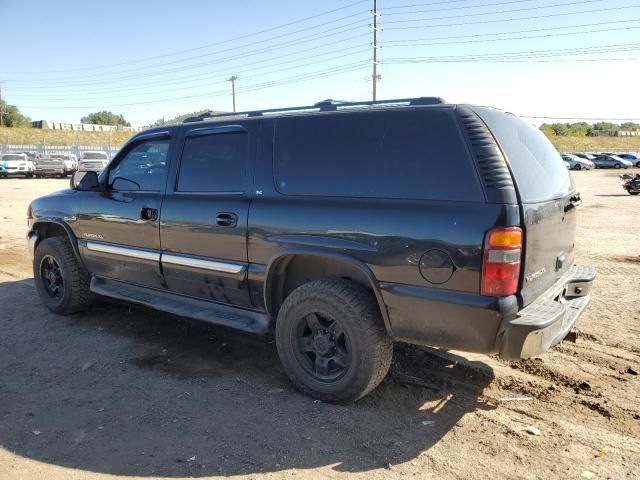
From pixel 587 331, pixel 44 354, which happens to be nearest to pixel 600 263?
pixel 587 331

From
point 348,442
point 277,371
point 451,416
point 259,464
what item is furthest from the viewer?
point 277,371

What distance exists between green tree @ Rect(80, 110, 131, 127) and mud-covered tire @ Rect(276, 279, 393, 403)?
395 feet

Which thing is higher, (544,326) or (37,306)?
(544,326)

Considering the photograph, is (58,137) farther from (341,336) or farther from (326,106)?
(341,336)

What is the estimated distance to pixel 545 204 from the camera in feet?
10.6

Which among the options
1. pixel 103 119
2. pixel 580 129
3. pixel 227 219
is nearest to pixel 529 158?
pixel 227 219

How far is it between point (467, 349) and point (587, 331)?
2428 mm

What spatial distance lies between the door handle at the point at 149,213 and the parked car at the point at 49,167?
30.5 m

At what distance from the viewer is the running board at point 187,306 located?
3.95 m

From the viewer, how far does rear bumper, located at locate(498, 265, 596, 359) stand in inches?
115

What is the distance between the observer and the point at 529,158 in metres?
3.38

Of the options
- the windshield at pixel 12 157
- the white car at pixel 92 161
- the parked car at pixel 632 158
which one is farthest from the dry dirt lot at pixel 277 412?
the parked car at pixel 632 158

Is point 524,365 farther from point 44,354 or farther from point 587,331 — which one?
point 44,354

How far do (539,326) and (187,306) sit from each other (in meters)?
2.78
